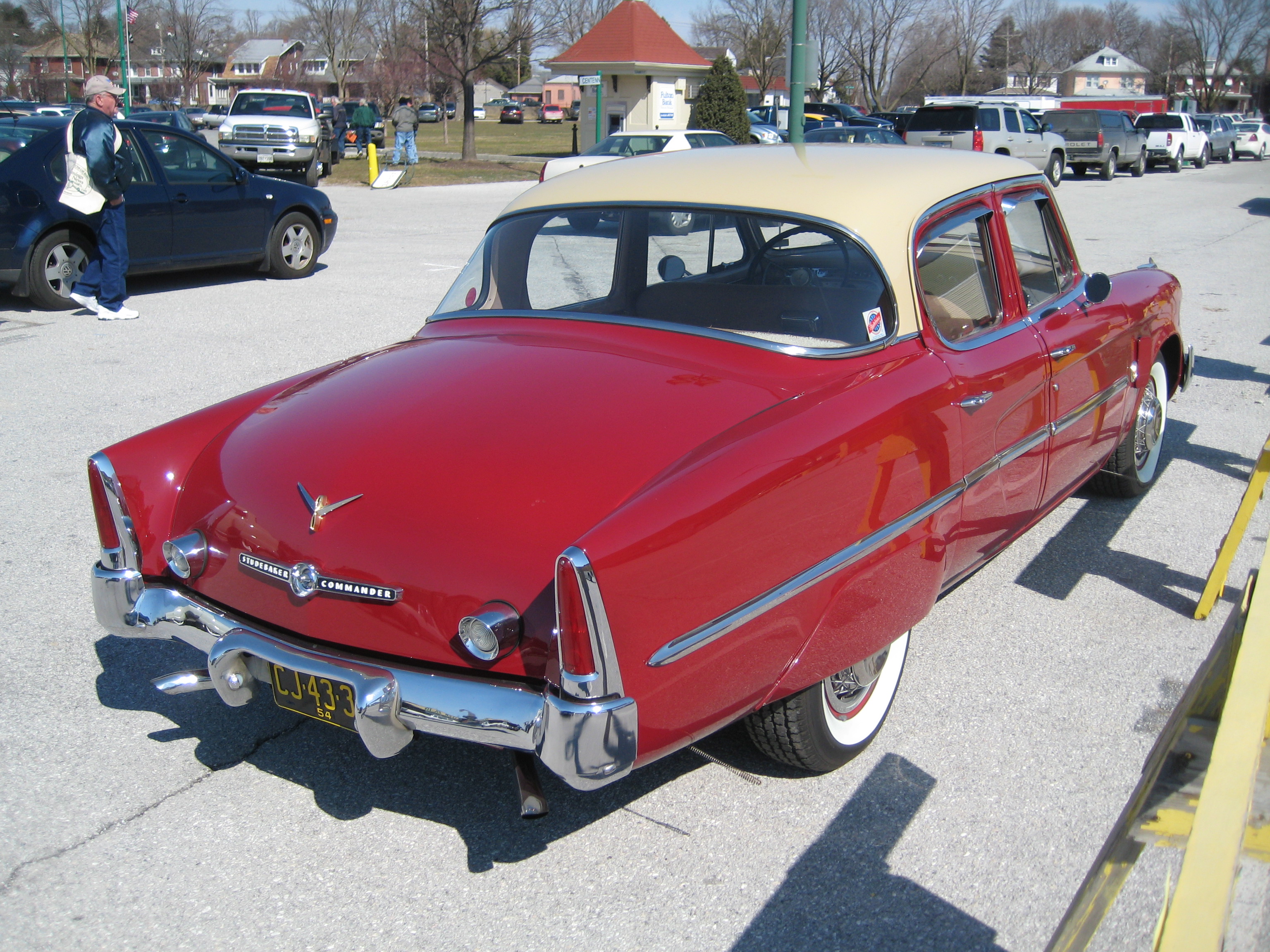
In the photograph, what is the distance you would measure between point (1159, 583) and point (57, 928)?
3.99 m

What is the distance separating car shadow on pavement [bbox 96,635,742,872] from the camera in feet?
9.48

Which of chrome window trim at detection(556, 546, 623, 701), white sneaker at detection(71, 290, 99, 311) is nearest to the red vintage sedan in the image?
chrome window trim at detection(556, 546, 623, 701)

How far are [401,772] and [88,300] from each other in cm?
756

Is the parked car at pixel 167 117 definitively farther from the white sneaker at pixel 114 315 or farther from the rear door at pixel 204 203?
the white sneaker at pixel 114 315

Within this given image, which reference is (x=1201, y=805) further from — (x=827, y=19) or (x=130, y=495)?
(x=827, y=19)

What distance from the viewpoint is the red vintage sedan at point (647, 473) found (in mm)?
2400

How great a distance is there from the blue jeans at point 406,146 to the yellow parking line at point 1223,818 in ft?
85.7

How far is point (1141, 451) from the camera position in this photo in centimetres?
512

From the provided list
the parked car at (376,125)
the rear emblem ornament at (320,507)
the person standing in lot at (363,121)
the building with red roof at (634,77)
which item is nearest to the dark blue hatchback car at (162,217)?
the rear emblem ornament at (320,507)

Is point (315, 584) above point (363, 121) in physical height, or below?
below

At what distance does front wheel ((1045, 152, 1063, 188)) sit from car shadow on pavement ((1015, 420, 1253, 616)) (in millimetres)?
22899

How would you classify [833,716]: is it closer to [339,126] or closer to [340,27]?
[339,126]

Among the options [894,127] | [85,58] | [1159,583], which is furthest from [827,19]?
[1159,583]

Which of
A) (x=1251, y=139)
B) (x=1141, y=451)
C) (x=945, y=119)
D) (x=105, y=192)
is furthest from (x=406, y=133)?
(x=1251, y=139)
